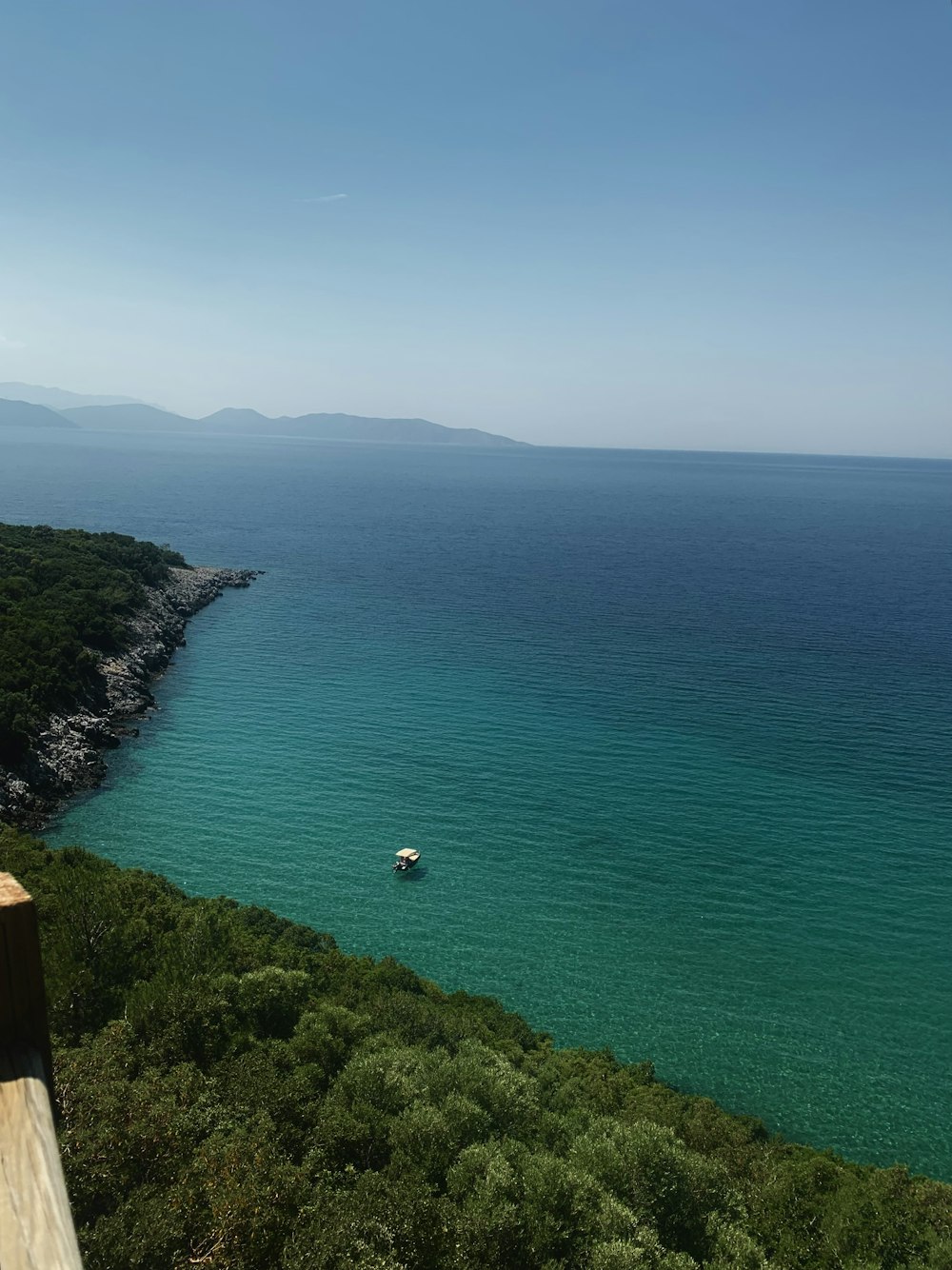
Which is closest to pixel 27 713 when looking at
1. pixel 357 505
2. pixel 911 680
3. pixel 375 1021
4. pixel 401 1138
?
pixel 375 1021

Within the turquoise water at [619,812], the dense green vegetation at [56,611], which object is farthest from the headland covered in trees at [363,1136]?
the dense green vegetation at [56,611]

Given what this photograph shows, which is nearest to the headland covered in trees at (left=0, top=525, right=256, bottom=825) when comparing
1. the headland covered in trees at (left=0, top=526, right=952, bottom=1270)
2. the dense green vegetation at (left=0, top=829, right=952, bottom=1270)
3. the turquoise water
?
the turquoise water

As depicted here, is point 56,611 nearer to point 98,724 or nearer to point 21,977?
point 98,724

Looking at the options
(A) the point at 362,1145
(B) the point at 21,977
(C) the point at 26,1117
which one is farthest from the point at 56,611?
(C) the point at 26,1117

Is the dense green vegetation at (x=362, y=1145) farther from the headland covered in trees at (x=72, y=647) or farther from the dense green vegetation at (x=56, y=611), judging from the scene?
the dense green vegetation at (x=56, y=611)

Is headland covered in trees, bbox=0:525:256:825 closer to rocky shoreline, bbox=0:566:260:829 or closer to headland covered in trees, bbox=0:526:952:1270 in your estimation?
rocky shoreline, bbox=0:566:260:829

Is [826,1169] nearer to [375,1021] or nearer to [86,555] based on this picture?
[375,1021]
